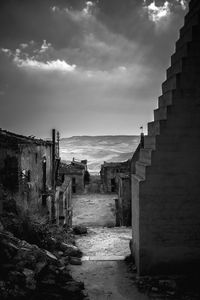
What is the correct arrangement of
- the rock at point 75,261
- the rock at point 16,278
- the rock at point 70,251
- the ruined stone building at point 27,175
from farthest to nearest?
the ruined stone building at point 27,175 → the rock at point 70,251 → the rock at point 75,261 → the rock at point 16,278

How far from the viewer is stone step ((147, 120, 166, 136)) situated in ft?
22.3

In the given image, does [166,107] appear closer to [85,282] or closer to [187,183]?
[187,183]

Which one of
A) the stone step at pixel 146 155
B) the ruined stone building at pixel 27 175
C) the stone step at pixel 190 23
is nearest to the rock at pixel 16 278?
the stone step at pixel 146 155

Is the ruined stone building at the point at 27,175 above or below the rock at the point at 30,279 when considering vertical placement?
above

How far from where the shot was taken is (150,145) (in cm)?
741

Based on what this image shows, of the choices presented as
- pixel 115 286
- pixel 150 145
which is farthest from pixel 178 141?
pixel 115 286

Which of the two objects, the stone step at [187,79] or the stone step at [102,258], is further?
the stone step at [102,258]

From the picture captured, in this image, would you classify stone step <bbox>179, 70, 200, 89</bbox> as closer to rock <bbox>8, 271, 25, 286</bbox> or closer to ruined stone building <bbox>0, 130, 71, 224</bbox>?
rock <bbox>8, 271, 25, 286</bbox>

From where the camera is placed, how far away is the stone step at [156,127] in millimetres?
6797

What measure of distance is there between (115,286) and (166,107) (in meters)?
5.01

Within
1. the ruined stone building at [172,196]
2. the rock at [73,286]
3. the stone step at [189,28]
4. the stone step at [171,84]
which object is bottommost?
the rock at [73,286]

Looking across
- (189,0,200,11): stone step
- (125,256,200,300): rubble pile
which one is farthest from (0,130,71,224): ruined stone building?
(189,0,200,11): stone step

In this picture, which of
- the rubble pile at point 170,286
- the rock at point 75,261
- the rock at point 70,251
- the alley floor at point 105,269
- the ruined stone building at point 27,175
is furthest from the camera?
the ruined stone building at point 27,175

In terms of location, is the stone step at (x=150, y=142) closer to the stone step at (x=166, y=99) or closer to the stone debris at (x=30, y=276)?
the stone step at (x=166, y=99)
